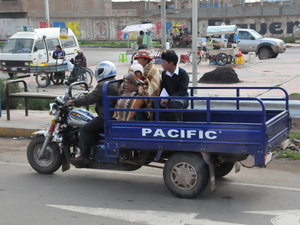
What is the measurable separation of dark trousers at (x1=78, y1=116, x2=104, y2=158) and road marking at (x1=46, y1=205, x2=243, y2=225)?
0.95 m

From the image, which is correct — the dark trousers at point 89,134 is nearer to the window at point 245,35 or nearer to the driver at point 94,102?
the driver at point 94,102

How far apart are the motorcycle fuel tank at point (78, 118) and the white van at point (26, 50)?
14.9m

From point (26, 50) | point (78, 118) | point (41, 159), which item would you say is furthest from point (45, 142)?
point (26, 50)

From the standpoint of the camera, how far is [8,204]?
5.87m

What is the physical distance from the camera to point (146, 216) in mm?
5422

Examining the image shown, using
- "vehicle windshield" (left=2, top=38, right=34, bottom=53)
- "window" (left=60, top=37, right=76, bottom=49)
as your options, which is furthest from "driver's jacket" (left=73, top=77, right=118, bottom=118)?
"window" (left=60, top=37, right=76, bottom=49)

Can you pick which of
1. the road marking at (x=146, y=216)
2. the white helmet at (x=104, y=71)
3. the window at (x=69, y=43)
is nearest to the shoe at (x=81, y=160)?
the road marking at (x=146, y=216)

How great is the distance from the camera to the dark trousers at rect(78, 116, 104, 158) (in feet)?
20.8

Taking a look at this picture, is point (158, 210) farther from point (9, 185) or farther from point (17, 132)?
point (17, 132)

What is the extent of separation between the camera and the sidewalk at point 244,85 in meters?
10.3

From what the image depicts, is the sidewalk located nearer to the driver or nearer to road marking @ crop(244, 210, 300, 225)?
the driver

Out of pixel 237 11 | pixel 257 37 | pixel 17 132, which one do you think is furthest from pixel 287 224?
pixel 237 11

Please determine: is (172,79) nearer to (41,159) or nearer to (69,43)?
(41,159)

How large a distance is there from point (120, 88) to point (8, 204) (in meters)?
2.07
